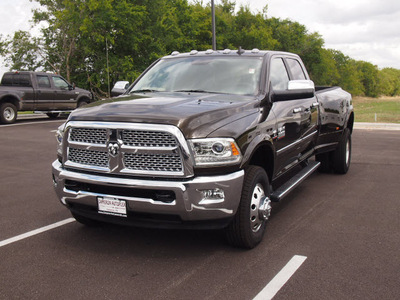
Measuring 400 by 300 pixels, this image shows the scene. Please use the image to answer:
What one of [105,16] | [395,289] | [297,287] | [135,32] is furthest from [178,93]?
[135,32]

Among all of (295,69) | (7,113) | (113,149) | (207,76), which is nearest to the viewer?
(113,149)

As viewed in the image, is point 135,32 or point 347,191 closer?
point 347,191

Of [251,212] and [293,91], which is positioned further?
[293,91]

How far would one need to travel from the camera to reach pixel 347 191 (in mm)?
6520

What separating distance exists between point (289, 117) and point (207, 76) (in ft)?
3.53

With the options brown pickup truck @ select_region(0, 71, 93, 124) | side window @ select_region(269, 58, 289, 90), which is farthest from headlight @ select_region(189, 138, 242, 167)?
brown pickup truck @ select_region(0, 71, 93, 124)

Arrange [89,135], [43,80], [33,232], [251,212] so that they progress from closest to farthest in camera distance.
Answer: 1. [89,135]
2. [251,212]
3. [33,232]
4. [43,80]

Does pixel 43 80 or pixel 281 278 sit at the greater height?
pixel 43 80

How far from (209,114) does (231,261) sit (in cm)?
133

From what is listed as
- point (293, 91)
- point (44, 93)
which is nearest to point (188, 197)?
point (293, 91)

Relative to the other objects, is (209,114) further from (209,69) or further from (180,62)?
(180,62)

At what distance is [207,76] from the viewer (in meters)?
5.10

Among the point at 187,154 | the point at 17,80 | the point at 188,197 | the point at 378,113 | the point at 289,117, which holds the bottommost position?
the point at 378,113

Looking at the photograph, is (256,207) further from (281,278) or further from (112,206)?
(112,206)
